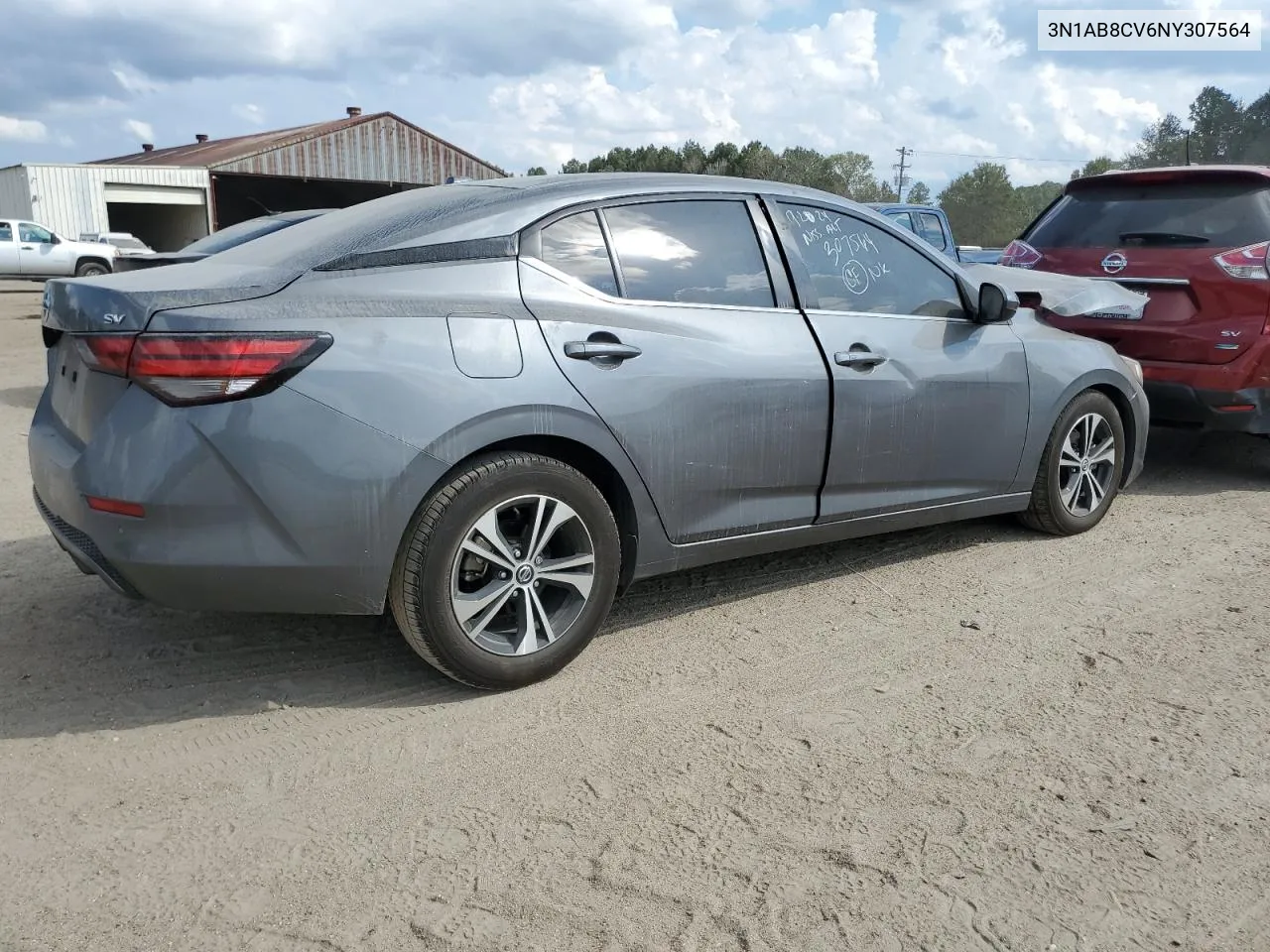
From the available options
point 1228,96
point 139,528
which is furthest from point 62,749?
point 1228,96

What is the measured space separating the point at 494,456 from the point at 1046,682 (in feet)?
6.37

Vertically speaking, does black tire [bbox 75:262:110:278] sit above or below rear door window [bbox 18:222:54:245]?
below

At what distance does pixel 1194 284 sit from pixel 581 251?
13.0 feet

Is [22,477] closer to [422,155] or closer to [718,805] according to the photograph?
[718,805]

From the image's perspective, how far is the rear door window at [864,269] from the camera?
412cm

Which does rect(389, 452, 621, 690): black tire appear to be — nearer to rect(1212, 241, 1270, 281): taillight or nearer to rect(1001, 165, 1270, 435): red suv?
rect(1001, 165, 1270, 435): red suv

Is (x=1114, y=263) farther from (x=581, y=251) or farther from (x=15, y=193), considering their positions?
(x=15, y=193)

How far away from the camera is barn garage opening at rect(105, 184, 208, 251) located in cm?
3541

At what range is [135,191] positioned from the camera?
116ft

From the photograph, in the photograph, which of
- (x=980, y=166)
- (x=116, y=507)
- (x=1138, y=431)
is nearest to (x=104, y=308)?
(x=116, y=507)

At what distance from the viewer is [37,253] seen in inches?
1088

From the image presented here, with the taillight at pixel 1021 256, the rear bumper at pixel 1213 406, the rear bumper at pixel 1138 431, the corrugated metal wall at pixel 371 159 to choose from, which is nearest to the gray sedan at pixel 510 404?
the rear bumper at pixel 1138 431

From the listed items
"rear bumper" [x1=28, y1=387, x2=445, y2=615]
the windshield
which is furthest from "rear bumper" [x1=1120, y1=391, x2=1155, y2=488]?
the windshield

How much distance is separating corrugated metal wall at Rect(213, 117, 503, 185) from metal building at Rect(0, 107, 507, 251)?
0.03 metres
